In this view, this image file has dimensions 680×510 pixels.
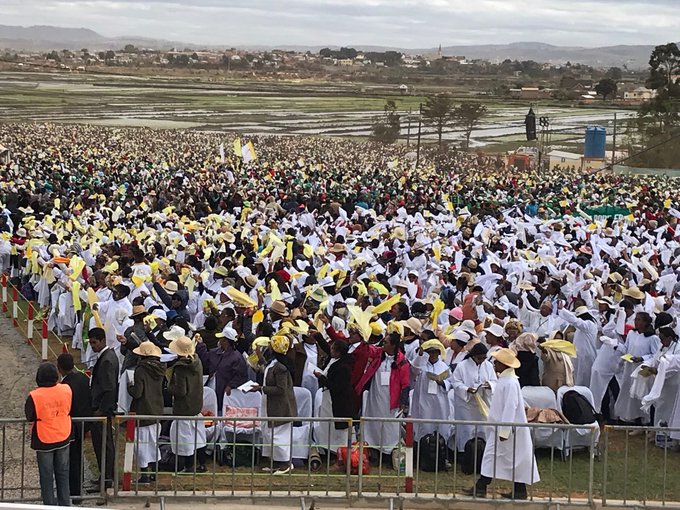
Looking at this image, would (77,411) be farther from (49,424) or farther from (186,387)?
(186,387)

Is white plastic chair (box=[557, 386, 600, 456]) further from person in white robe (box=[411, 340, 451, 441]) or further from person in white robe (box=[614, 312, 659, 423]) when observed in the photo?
person in white robe (box=[411, 340, 451, 441])

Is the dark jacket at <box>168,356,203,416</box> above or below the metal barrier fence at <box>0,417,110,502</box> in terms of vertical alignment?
above

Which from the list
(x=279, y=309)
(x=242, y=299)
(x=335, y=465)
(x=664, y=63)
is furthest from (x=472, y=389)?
(x=664, y=63)

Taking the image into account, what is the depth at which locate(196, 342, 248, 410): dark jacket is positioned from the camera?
1083cm

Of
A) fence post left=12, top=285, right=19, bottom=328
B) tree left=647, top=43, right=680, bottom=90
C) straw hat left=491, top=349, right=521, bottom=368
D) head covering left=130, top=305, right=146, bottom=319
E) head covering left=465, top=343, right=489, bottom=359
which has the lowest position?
fence post left=12, top=285, right=19, bottom=328

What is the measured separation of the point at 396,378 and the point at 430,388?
44cm

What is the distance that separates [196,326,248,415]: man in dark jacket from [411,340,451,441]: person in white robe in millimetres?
→ 1722

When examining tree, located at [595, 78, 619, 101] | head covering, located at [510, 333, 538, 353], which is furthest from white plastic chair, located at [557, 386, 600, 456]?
tree, located at [595, 78, 619, 101]

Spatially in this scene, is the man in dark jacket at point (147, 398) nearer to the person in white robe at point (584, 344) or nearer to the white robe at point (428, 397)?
the white robe at point (428, 397)

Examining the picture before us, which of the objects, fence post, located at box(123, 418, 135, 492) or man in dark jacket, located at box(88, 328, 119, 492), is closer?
fence post, located at box(123, 418, 135, 492)

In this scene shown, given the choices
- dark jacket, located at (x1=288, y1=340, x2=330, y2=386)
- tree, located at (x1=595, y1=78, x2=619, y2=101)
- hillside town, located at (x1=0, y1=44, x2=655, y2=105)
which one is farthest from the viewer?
hillside town, located at (x1=0, y1=44, x2=655, y2=105)

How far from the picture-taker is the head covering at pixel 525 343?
430 inches

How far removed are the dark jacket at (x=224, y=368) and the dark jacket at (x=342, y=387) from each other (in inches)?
34.5

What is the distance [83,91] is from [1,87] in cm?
769
